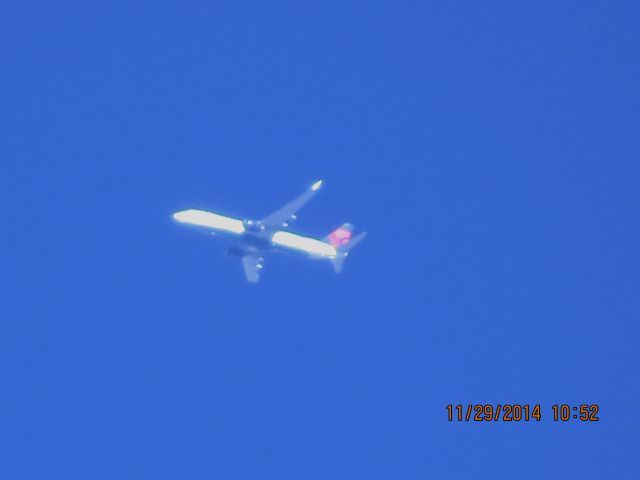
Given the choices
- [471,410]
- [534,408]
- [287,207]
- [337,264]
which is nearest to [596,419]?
[534,408]

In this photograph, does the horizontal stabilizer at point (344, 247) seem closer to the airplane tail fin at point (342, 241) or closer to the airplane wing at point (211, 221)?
the airplane tail fin at point (342, 241)

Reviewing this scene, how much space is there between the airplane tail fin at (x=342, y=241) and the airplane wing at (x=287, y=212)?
249 inches

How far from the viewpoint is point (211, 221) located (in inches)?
2371

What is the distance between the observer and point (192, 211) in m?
60.2

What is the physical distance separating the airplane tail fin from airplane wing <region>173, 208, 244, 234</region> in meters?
7.64

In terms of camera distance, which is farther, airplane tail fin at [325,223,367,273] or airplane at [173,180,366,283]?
airplane tail fin at [325,223,367,273]

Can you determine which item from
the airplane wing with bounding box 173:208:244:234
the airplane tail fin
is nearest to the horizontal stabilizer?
the airplane tail fin

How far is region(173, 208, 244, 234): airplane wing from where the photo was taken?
5991 centimetres

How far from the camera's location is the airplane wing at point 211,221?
197 ft

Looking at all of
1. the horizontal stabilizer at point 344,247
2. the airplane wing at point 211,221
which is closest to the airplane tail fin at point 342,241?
the horizontal stabilizer at point 344,247

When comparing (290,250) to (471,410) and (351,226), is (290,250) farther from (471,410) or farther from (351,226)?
(471,410)

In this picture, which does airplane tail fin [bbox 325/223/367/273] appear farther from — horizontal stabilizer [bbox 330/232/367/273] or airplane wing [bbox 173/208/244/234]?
airplane wing [bbox 173/208/244/234]

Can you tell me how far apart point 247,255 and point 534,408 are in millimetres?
23641

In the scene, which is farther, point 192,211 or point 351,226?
point 351,226
